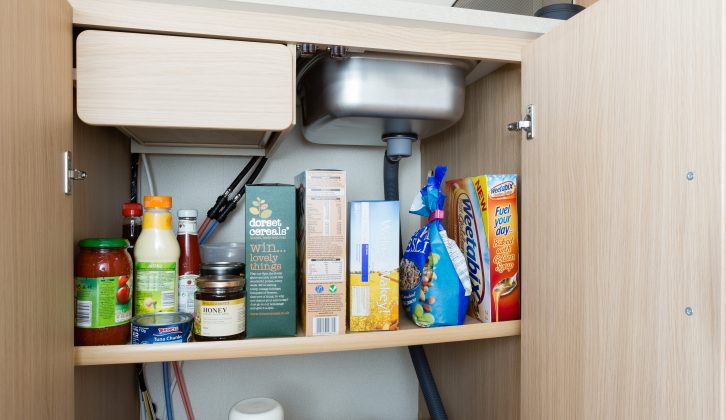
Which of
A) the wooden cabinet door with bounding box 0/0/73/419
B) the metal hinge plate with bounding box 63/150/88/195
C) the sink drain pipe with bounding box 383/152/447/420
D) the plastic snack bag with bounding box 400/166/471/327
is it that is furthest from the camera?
the sink drain pipe with bounding box 383/152/447/420

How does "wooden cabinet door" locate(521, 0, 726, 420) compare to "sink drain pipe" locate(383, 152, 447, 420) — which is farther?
"sink drain pipe" locate(383, 152, 447, 420)

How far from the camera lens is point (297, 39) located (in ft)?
2.46

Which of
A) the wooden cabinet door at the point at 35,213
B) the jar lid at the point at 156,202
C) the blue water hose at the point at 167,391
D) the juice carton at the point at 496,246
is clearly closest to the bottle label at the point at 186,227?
the jar lid at the point at 156,202

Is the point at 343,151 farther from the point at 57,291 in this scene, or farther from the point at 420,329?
the point at 57,291

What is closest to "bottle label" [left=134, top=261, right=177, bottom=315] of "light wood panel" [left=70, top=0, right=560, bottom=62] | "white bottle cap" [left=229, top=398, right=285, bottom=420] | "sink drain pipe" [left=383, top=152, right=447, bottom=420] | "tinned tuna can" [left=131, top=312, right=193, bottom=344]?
"tinned tuna can" [left=131, top=312, right=193, bottom=344]

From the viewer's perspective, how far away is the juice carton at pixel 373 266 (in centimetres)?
83

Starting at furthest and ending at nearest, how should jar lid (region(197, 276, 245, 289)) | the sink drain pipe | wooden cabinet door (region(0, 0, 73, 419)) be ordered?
the sink drain pipe
jar lid (region(197, 276, 245, 289))
wooden cabinet door (region(0, 0, 73, 419))

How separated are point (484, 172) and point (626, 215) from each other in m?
0.46

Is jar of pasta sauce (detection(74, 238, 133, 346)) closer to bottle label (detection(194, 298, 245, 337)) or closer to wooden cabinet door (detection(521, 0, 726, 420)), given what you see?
bottle label (detection(194, 298, 245, 337))

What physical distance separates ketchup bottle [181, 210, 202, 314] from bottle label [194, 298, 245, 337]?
86mm

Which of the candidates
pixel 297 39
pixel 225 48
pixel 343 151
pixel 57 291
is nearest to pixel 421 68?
pixel 297 39

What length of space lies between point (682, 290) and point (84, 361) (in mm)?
838

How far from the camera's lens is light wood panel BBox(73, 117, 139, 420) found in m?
0.79

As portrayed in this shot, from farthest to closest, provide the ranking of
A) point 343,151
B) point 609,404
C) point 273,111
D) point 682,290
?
point 343,151 < point 273,111 < point 609,404 < point 682,290
